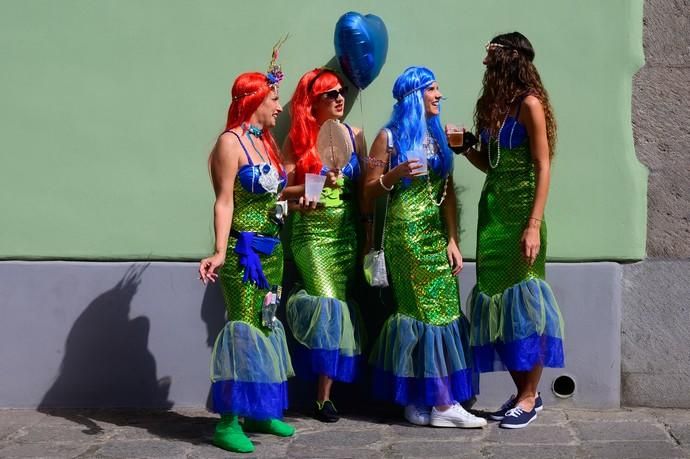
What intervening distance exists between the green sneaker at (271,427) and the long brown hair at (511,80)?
1.91 m

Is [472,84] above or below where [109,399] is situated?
above

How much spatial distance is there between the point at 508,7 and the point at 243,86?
5.72ft

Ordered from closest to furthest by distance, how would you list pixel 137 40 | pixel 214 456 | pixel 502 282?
pixel 214 456 → pixel 502 282 → pixel 137 40

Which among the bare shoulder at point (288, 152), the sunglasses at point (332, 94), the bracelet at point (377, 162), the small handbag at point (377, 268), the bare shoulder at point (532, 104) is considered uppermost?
the sunglasses at point (332, 94)

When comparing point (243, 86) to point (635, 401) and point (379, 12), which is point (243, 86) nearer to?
point (379, 12)

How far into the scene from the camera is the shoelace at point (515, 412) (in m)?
5.88

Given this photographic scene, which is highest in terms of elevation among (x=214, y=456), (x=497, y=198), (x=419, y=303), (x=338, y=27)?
(x=338, y=27)

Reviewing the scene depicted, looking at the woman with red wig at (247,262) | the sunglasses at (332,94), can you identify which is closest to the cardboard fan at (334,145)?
the sunglasses at (332,94)

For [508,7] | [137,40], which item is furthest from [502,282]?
[137,40]

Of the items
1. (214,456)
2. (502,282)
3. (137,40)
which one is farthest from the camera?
(137,40)

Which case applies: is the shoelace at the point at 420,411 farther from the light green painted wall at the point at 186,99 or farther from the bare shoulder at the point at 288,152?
the bare shoulder at the point at 288,152

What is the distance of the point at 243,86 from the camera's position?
17.9 feet

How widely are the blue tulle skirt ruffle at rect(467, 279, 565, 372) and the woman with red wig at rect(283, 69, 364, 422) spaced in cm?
73

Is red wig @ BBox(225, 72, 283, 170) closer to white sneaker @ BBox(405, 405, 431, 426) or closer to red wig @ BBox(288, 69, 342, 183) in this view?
red wig @ BBox(288, 69, 342, 183)
